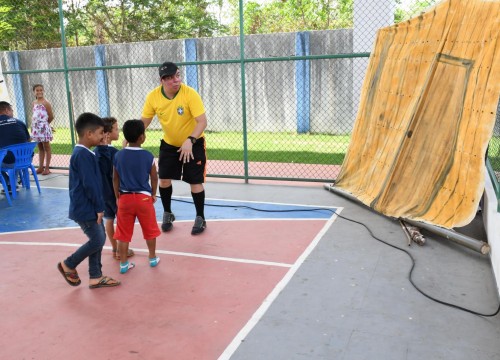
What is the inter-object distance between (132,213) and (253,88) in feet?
32.1

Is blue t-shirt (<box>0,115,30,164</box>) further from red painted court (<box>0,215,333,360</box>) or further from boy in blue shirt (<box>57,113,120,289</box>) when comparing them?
boy in blue shirt (<box>57,113,120,289</box>)

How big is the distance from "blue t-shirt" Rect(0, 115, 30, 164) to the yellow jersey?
3041 mm

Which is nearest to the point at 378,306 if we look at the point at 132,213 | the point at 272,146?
the point at 132,213

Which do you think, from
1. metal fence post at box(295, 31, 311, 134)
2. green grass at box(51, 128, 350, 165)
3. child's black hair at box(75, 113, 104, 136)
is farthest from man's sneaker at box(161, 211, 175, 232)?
metal fence post at box(295, 31, 311, 134)

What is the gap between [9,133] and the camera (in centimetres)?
782

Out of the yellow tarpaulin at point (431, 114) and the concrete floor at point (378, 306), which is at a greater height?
the yellow tarpaulin at point (431, 114)

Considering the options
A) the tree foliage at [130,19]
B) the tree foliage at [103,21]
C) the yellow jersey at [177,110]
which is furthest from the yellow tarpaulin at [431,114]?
the tree foliage at [103,21]

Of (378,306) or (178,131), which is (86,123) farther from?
(378,306)

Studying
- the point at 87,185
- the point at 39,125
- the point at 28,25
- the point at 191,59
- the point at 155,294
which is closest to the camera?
the point at 87,185

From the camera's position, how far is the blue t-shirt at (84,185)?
4.33 m

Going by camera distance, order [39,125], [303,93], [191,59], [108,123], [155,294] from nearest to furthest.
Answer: [155,294] < [108,123] < [39,125] < [303,93] < [191,59]

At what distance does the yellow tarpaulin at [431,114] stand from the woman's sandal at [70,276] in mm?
3670

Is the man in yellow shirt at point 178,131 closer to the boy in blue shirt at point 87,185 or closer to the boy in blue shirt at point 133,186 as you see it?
the boy in blue shirt at point 133,186

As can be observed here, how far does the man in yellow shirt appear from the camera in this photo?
18.6 feet
